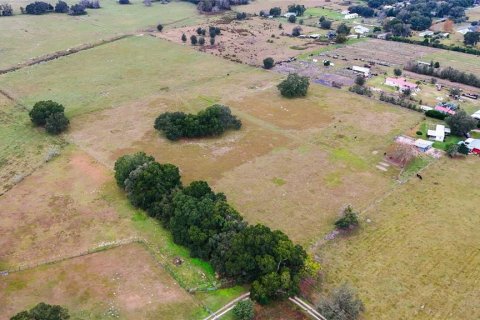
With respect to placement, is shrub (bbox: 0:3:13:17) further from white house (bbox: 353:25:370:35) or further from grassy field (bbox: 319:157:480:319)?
grassy field (bbox: 319:157:480:319)

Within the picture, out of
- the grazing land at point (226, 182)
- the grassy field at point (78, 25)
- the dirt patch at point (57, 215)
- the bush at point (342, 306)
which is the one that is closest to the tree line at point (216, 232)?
the grazing land at point (226, 182)

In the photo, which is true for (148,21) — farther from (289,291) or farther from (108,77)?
(289,291)

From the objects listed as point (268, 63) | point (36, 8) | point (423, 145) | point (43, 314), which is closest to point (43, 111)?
point (43, 314)

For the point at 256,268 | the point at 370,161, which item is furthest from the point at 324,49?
the point at 256,268

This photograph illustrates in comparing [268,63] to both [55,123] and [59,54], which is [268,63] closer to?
[55,123]

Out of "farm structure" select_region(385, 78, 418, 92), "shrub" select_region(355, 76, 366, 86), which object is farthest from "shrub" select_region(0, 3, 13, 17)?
"farm structure" select_region(385, 78, 418, 92)
